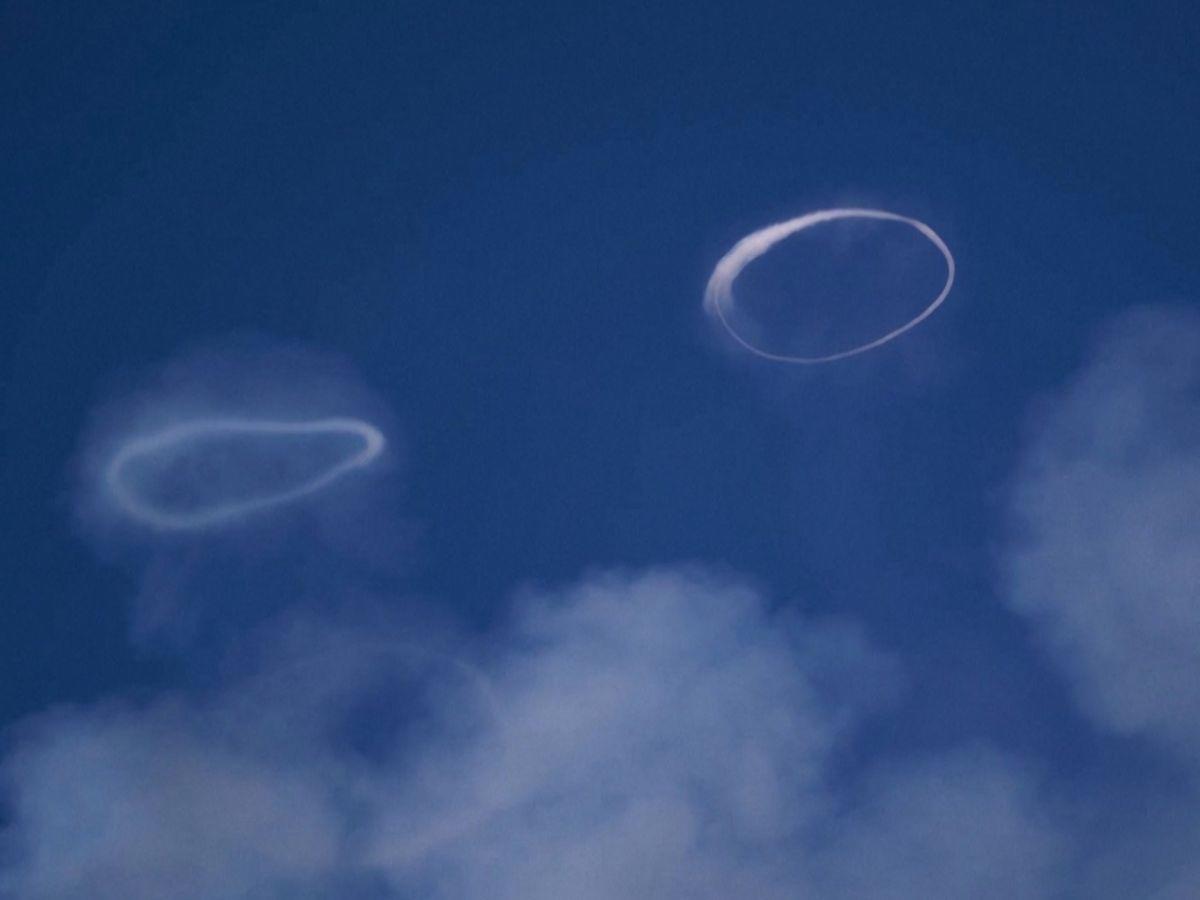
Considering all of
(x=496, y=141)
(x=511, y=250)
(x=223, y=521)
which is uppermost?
(x=496, y=141)

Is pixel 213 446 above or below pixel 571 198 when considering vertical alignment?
below

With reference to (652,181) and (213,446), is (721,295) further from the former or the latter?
(213,446)

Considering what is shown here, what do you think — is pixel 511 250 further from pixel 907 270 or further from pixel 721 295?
pixel 907 270

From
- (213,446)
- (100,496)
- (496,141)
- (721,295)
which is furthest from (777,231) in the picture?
(100,496)

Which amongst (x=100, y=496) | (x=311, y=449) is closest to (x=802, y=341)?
(x=311, y=449)

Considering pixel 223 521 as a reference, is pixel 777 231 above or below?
above

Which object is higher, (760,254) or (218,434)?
(760,254)
